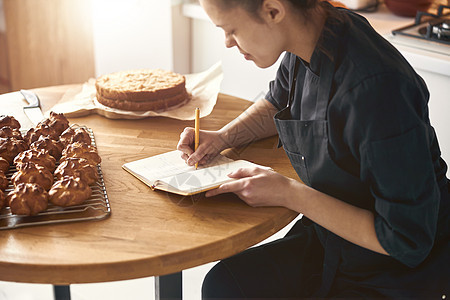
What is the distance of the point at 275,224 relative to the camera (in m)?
1.18

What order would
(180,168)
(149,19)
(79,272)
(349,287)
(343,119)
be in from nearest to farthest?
(79,272), (343,119), (349,287), (180,168), (149,19)

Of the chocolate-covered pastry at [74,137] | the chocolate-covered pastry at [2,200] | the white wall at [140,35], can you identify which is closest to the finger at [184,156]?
the chocolate-covered pastry at [74,137]

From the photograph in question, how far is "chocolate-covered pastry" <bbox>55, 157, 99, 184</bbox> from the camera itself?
123 centimetres

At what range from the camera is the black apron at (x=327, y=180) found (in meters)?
1.15

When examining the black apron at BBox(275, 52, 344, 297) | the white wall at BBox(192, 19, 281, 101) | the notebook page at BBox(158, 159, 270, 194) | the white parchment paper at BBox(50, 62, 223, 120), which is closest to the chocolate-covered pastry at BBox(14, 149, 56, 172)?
the notebook page at BBox(158, 159, 270, 194)

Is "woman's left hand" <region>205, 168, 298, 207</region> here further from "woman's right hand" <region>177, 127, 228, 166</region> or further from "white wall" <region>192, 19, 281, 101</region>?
"white wall" <region>192, 19, 281, 101</region>

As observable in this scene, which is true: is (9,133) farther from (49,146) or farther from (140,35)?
(140,35)

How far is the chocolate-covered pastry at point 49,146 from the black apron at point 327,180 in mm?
609

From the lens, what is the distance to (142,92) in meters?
1.73

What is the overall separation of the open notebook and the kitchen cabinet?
252cm

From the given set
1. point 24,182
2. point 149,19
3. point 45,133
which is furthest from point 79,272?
point 149,19

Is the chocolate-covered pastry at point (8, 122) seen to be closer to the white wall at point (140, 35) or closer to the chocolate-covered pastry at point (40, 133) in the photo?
the chocolate-covered pastry at point (40, 133)

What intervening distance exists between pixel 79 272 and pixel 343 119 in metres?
0.64

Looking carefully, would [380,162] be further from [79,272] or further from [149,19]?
[149,19]
